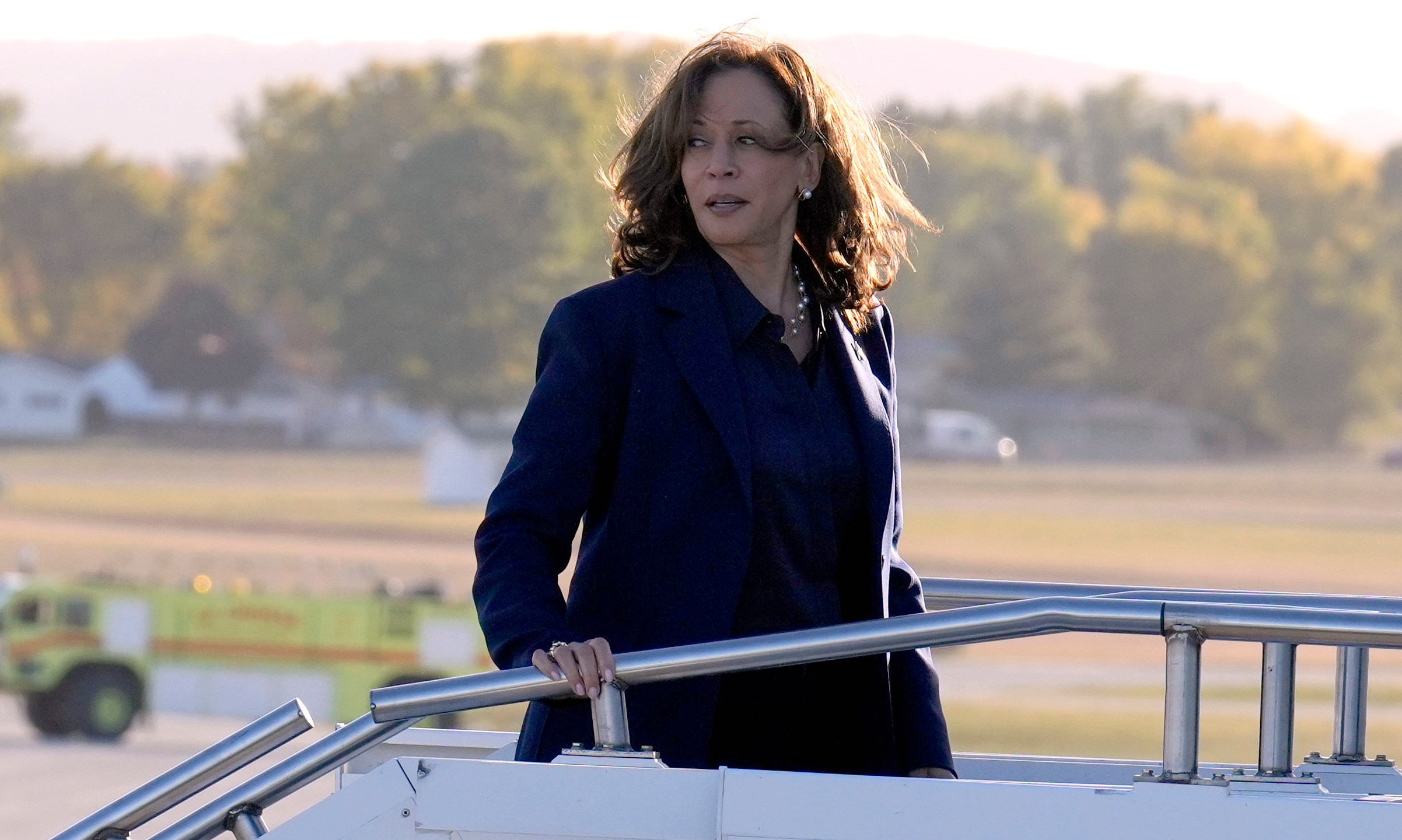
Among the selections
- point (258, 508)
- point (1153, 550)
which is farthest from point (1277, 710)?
point (258, 508)

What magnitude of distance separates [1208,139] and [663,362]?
270 ft

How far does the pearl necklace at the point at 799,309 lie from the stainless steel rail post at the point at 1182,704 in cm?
55

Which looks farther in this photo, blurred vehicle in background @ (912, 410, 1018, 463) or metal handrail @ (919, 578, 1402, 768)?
blurred vehicle in background @ (912, 410, 1018, 463)

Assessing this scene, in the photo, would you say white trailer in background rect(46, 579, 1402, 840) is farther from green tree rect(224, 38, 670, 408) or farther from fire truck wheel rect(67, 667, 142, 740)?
green tree rect(224, 38, 670, 408)

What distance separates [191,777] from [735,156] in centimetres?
76

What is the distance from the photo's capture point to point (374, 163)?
75250 mm

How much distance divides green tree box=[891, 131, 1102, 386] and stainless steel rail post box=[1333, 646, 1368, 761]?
207ft

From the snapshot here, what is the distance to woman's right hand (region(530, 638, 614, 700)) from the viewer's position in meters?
1.64

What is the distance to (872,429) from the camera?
75.8 inches

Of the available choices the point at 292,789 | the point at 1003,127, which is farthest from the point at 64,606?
the point at 1003,127

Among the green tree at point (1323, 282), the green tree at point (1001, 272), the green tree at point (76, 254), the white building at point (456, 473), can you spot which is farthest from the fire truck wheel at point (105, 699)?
the green tree at point (1323, 282)

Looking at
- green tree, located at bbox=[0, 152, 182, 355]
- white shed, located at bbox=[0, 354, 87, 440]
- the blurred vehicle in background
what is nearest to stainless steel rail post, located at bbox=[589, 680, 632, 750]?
the blurred vehicle in background

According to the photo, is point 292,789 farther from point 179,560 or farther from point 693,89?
point 179,560

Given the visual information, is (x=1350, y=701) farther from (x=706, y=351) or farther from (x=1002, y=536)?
(x=1002, y=536)
